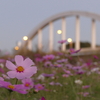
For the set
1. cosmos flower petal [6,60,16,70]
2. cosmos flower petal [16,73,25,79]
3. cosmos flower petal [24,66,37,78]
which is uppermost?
cosmos flower petal [6,60,16,70]

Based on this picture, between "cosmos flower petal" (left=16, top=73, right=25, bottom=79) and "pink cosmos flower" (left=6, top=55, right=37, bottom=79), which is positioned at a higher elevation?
"pink cosmos flower" (left=6, top=55, right=37, bottom=79)

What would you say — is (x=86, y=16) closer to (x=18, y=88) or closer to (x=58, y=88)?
(x=58, y=88)

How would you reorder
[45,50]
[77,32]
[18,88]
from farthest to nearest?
[77,32] → [45,50] → [18,88]

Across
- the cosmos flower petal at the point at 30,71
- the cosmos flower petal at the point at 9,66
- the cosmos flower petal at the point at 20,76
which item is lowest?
the cosmos flower petal at the point at 20,76

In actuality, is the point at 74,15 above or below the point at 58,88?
above

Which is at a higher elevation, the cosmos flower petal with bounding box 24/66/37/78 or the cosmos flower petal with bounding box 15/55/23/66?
the cosmos flower petal with bounding box 15/55/23/66

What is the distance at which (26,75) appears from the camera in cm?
68

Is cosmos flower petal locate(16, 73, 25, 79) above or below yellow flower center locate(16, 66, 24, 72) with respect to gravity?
below

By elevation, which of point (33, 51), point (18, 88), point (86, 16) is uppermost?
point (86, 16)

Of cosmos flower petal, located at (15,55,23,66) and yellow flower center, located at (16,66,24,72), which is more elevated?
cosmos flower petal, located at (15,55,23,66)

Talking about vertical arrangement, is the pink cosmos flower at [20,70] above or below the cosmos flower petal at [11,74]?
above

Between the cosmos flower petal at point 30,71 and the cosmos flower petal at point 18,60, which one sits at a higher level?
the cosmos flower petal at point 18,60

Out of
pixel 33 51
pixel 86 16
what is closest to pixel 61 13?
pixel 86 16

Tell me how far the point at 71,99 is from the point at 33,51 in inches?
336
